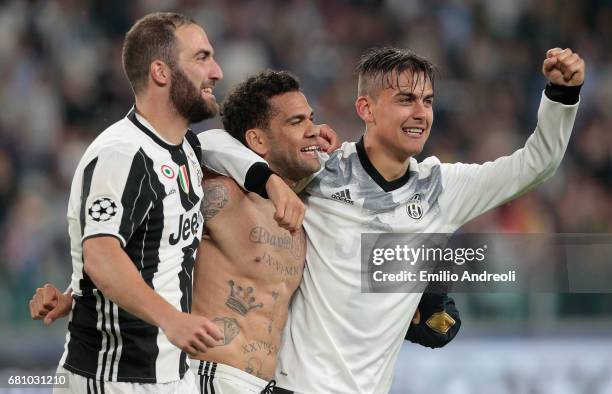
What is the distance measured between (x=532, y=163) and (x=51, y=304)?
1.93 m

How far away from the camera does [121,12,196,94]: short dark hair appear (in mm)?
3773

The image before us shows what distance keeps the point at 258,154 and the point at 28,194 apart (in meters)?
4.26

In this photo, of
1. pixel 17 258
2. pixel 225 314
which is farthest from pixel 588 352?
pixel 17 258

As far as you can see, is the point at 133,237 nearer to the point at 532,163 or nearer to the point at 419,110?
the point at 419,110

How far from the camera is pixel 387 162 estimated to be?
14.4 feet

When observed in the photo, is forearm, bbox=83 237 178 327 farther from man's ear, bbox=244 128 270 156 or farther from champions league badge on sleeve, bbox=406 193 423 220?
champions league badge on sleeve, bbox=406 193 423 220

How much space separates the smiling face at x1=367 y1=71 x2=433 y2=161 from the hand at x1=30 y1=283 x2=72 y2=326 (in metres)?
1.43

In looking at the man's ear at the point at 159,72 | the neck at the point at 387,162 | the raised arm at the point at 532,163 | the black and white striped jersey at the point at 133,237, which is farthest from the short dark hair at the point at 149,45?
the raised arm at the point at 532,163

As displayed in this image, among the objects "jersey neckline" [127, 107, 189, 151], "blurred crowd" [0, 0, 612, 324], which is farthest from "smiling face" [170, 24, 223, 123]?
"blurred crowd" [0, 0, 612, 324]

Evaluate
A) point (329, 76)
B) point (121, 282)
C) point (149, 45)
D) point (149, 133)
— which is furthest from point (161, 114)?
point (329, 76)

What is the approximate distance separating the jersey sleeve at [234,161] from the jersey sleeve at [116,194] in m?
0.49

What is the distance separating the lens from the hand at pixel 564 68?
12.6 ft

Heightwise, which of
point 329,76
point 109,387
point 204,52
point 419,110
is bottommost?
point 109,387

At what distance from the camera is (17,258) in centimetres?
772
